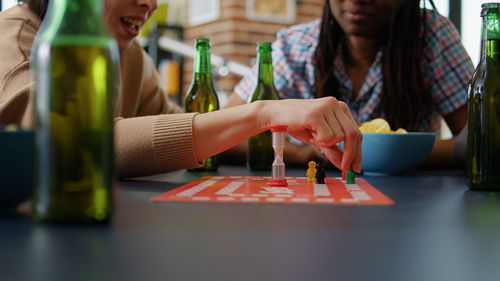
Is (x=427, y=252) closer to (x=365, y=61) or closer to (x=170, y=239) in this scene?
(x=170, y=239)

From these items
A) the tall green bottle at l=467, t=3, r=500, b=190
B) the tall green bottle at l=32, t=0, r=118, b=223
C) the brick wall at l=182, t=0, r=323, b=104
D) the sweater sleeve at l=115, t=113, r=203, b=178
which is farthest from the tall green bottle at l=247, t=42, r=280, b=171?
the brick wall at l=182, t=0, r=323, b=104

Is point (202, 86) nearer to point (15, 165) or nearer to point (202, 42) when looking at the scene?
point (202, 42)

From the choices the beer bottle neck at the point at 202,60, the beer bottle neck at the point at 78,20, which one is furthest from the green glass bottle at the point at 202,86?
the beer bottle neck at the point at 78,20

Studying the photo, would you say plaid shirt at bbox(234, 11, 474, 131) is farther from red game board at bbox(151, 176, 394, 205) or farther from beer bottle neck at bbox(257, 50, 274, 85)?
red game board at bbox(151, 176, 394, 205)

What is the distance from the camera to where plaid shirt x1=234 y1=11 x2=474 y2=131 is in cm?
179

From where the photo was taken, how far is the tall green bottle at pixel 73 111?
1.38 ft

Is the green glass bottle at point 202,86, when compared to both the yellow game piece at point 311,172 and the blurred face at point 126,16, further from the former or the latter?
the yellow game piece at point 311,172

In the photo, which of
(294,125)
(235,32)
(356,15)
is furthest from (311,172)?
(235,32)

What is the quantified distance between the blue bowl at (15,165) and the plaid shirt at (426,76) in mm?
1293

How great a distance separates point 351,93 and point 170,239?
155cm

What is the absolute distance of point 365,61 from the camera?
1.92 meters

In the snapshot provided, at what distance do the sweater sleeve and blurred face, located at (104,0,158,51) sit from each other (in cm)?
55

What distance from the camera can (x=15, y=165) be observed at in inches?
20.0

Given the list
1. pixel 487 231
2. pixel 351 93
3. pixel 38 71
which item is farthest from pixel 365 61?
pixel 38 71
